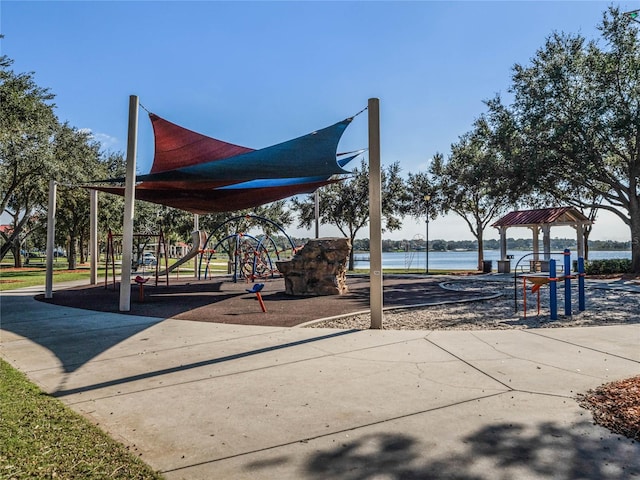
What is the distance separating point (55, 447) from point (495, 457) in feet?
8.55

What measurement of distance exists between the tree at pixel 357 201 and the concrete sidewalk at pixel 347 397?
23.8 metres

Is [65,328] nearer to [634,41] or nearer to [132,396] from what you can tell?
[132,396]

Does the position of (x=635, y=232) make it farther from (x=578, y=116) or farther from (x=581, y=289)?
(x=581, y=289)

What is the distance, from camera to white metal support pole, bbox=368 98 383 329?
265 inches

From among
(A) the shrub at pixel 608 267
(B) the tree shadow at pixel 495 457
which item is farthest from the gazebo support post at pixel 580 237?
(B) the tree shadow at pixel 495 457

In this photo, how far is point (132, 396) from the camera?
3645 millimetres

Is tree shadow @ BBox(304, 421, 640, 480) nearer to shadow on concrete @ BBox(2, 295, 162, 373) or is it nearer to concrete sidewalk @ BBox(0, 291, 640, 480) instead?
concrete sidewalk @ BBox(0, 291, 640, 480)

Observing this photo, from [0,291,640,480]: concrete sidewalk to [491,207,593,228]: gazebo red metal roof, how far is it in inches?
691

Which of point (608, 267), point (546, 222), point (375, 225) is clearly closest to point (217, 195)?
point (375, 225)

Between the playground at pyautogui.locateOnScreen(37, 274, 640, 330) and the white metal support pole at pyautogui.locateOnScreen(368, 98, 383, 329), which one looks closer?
the white metal support pole at pyautogui.locateOnScreen(368, 98, 383, 329)

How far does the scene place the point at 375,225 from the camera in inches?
269

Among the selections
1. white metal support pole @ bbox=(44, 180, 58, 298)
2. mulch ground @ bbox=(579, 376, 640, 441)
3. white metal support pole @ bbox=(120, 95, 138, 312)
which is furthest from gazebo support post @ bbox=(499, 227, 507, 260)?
mulch ground @ bbox=(579, 376, 640, 441)

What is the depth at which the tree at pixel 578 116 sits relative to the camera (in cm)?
1712

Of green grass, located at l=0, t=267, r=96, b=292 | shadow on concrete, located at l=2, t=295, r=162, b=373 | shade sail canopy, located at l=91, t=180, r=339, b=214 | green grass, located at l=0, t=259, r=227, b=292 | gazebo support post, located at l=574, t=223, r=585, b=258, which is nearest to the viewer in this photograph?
shadow on concrete, located at l=2, t=295, r=162, b=373
